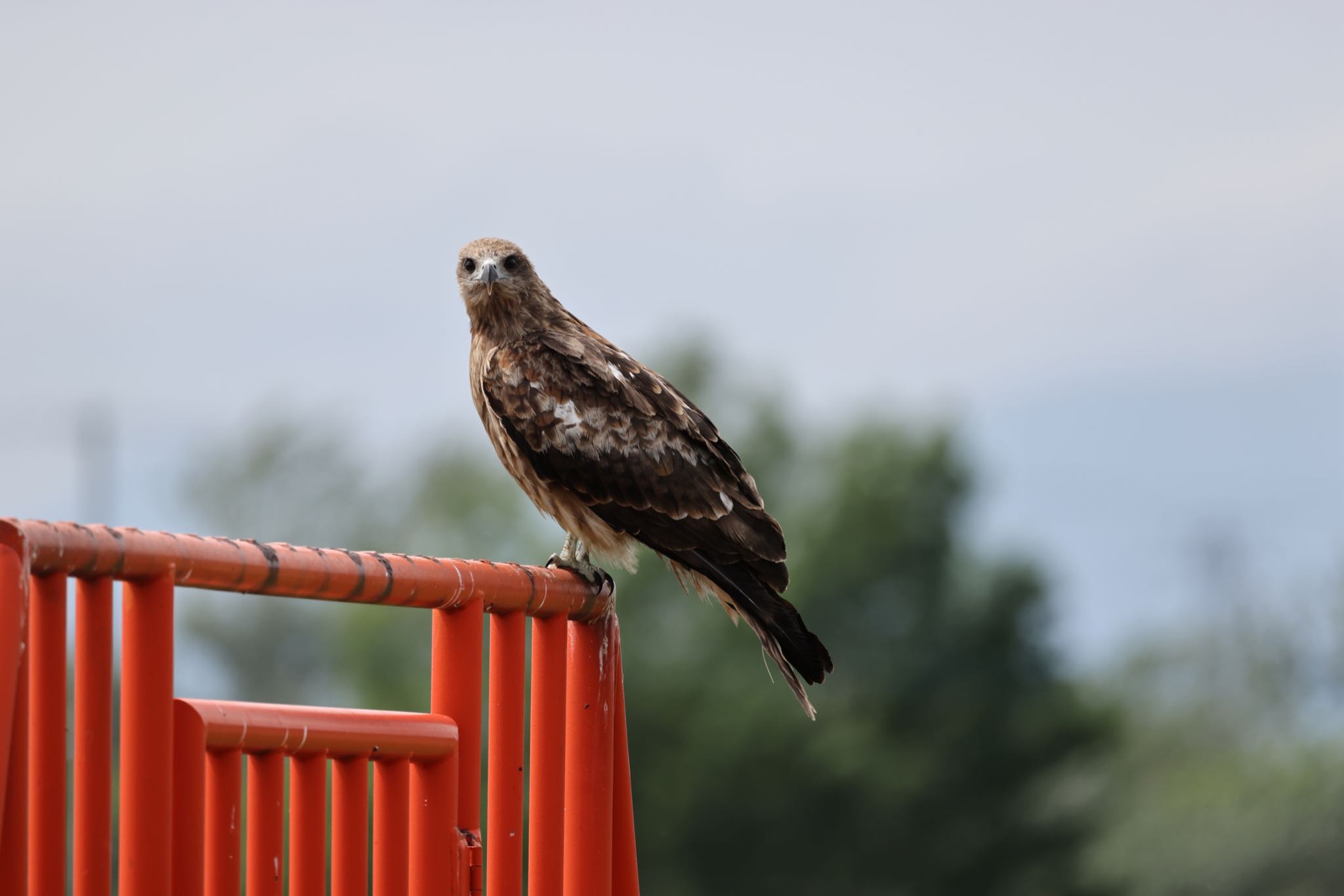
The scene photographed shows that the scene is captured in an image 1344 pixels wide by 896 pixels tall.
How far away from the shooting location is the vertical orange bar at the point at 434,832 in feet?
12.3

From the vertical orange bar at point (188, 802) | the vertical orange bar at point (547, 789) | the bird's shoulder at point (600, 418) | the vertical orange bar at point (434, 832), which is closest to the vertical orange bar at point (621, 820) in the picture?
the vertical orange bar at point (547, 789)

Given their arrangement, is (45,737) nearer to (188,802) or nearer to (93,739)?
(93,739)

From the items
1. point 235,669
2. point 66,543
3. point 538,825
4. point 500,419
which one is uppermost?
point 235,669

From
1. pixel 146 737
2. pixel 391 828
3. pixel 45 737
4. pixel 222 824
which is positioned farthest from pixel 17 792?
pixel 391 828

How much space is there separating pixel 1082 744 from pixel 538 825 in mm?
43570

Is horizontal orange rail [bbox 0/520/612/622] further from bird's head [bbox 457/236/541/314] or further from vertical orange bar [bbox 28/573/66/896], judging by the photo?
bird's head [bbox 457/236/541/314]

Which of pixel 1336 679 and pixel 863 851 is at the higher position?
pixel 1336 679

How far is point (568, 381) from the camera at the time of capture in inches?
276

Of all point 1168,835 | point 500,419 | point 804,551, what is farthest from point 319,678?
point 500,419

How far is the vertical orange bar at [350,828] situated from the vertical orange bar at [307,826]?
1.0 inches

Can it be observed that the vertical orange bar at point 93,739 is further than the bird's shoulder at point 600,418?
No

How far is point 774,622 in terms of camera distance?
6188 millimetres

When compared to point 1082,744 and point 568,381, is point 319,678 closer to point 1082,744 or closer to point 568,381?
point 1082,744

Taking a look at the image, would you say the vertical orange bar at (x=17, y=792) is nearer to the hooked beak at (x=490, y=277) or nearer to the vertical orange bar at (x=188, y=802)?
the vertical orange bar at (x=188, y=802)
